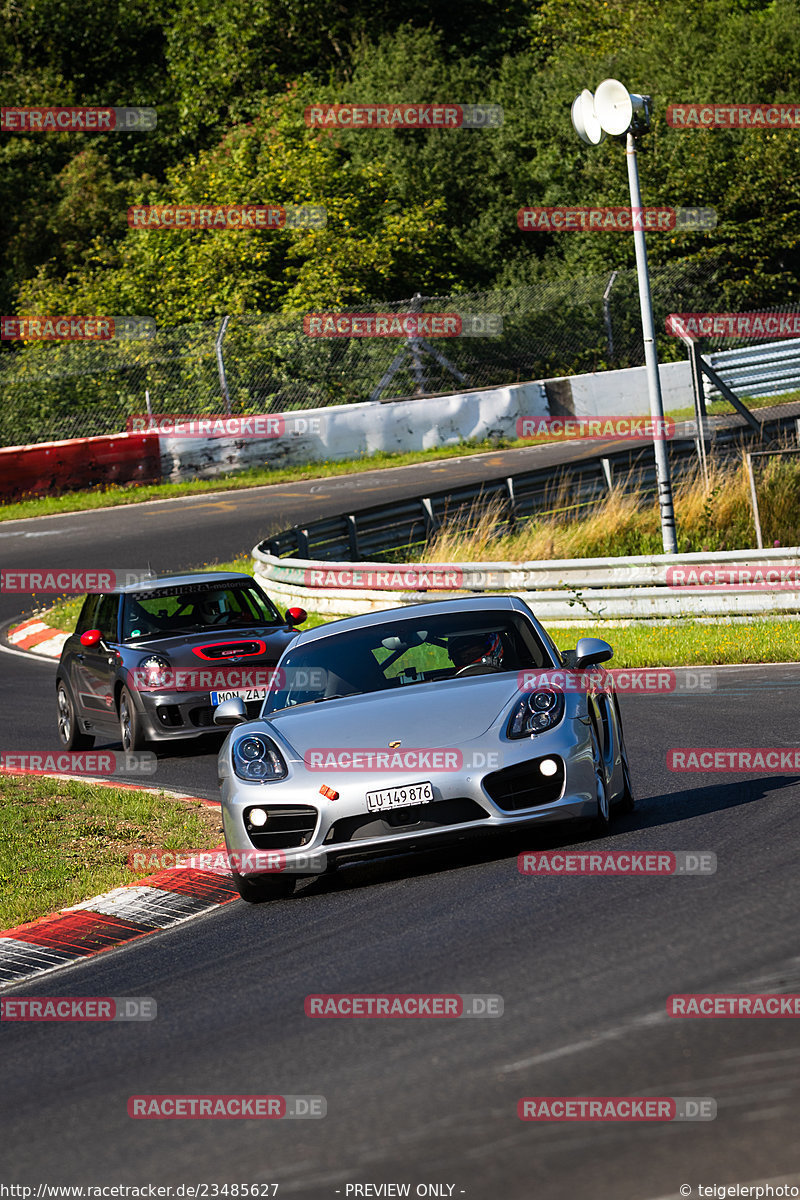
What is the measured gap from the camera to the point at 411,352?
110 ft

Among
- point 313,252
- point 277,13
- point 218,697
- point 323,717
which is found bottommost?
point 218,697

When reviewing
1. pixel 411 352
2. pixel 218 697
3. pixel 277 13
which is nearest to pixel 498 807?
pixel 218 697

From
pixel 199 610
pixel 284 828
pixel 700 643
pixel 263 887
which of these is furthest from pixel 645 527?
pixel 284 828

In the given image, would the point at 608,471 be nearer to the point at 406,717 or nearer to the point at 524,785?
the point at 406,717

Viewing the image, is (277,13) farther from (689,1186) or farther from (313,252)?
(689,1186)

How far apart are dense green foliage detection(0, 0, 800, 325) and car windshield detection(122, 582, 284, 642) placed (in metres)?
25.5

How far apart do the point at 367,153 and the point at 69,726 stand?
113ft

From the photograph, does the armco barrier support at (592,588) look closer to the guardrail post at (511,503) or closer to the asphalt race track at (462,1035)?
the guardrail post at (511,503)

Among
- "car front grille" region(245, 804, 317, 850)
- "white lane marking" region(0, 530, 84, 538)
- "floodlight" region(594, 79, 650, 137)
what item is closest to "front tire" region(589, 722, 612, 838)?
"car front grille" region(245, 804, 317, 850)

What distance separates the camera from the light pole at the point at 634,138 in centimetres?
1716

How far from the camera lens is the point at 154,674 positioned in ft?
43.8

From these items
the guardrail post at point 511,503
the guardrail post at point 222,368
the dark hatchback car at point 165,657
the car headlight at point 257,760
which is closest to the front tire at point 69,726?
the dark hatchback car at point 165,657

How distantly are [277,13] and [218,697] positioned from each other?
4404cm

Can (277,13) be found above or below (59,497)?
above
